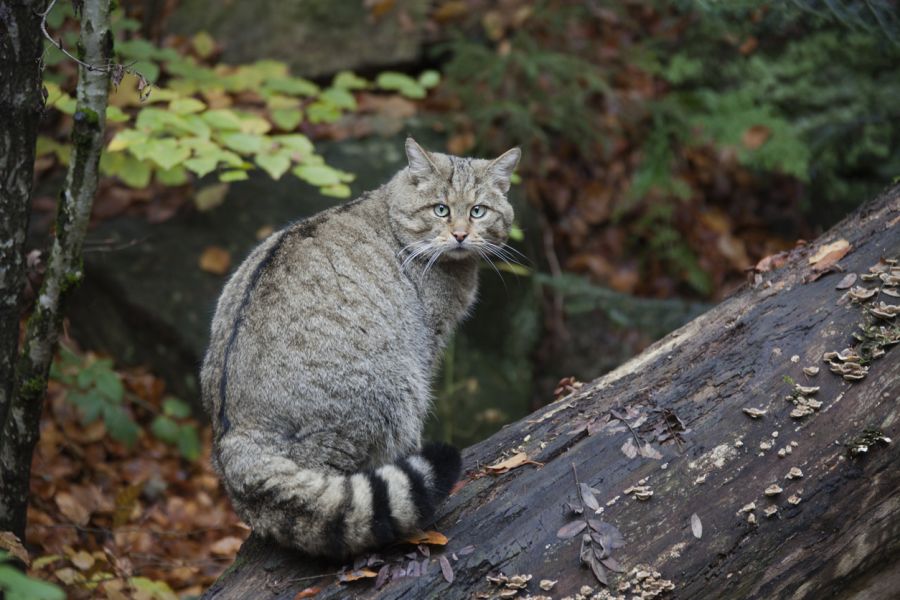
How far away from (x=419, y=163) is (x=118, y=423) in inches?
103

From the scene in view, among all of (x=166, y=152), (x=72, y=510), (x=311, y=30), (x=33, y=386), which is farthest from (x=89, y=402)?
(x=311, y=30)

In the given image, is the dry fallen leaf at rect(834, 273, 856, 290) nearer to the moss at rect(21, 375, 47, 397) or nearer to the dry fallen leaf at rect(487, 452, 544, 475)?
the dry fallen leaf at rect(487, 452, 544, 475)

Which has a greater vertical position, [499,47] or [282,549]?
[499,47]

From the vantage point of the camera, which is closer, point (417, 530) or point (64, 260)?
point (417, 530)

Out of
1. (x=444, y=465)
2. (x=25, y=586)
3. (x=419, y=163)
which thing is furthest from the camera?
(x=419, y=163)

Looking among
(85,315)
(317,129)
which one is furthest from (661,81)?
(85,315)

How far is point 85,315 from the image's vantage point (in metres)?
7.16

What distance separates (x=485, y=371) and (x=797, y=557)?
4409 mm

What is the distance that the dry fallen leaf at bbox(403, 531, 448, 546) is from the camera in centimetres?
321

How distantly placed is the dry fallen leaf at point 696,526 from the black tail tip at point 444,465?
2.86 ft

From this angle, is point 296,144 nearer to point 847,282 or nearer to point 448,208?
point 448,208

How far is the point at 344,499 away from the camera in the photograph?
318 cm

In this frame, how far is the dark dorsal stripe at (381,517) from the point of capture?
312 centimetres

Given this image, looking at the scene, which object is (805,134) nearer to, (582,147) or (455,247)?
(582,147)
